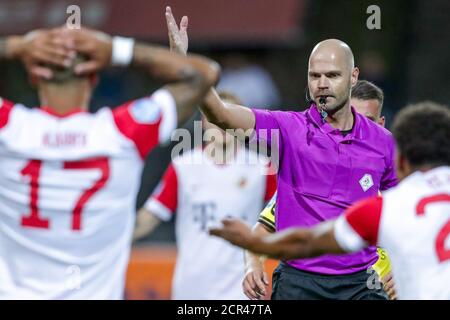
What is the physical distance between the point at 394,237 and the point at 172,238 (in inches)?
321

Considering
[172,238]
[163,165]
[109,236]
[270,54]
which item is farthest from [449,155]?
[270,54]

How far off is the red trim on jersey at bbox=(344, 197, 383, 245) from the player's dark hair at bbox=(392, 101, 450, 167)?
9.8 inches

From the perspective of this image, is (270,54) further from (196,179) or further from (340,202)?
(340,202)

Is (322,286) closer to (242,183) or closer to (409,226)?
(409,226)

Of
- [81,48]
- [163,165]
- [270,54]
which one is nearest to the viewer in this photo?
[81,48]

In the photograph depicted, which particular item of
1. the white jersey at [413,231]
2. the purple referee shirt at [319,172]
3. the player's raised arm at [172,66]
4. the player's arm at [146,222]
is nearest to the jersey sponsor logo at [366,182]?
the purple referee shirt at [319,172]

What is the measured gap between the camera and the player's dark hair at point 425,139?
4652 millimetres

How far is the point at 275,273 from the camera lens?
6625mm

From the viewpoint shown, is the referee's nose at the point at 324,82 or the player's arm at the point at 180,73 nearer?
the player's arm at the point at 180,73

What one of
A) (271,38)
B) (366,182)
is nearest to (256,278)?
(366,182)

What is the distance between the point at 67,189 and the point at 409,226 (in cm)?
141

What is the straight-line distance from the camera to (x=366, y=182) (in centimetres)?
644

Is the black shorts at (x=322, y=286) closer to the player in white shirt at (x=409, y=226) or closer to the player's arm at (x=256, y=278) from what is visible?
the player's arm at (x=256, y=278)

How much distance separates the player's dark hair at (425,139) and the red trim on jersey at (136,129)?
1.03m
